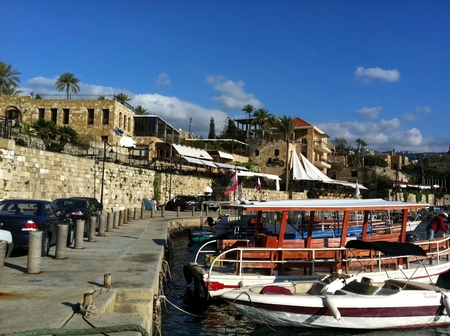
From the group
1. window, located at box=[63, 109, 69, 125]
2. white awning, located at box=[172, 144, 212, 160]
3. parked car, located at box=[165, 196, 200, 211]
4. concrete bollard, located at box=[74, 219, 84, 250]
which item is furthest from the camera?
window, located at box=[63, 109, 69, 125]

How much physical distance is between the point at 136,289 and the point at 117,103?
1739 inches

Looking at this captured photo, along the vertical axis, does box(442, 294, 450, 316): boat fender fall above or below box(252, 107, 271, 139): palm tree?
below

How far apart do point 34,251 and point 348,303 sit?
7198mm

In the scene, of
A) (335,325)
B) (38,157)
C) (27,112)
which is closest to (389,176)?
(27,112)

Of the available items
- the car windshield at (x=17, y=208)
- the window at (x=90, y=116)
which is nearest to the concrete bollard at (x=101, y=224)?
the car windshield at (x=17, y=208)

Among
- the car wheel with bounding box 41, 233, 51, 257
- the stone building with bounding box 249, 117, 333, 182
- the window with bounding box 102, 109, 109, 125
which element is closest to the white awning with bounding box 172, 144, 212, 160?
the window with bounding box 102, 109, 109, 125

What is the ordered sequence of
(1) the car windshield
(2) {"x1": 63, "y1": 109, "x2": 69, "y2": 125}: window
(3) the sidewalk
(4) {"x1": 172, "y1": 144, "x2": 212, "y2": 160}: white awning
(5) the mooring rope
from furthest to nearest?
(2) {"x1": 63, "y1": 109, "x2": 69, "y2": 125}: window
(4) {"x1": 172, "y1": 144, "x2": 212, "y2": 160}: white awning
(1) the car windshield
(3) the sidewalk
(5) the mooring rope

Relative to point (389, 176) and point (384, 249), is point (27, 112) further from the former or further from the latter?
point (389, 176)

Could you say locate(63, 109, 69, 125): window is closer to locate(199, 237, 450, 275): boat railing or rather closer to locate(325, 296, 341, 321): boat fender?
locate(199, 237, 450, 275): boat railing

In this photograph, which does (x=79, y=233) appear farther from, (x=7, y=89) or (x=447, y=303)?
(x=7, y=89)

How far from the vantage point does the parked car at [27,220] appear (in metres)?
11.2

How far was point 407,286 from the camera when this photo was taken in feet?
37.1

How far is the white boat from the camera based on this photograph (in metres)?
9.60

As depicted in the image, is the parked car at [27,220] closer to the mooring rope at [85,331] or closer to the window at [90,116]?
the mooring rope at [85,331]
